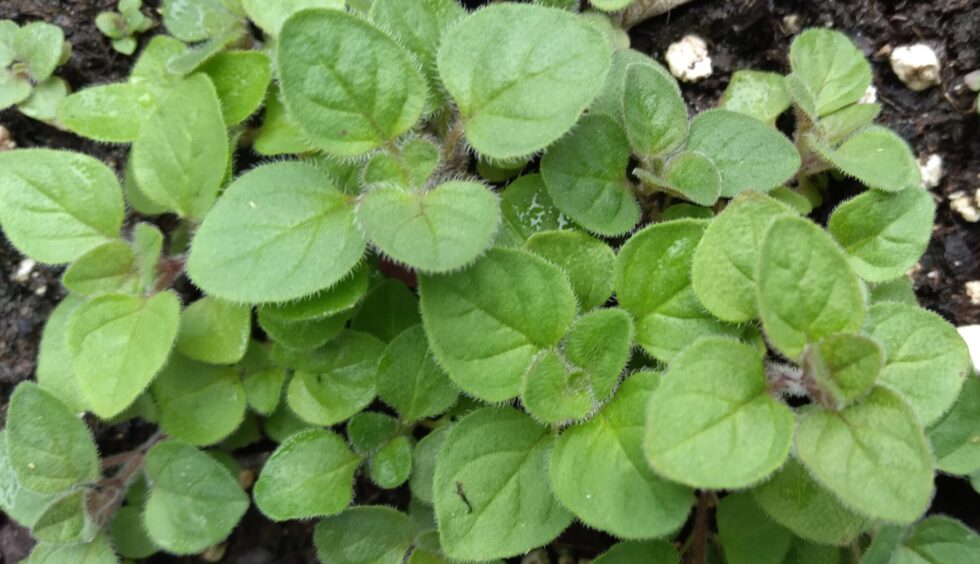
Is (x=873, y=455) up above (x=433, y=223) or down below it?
below

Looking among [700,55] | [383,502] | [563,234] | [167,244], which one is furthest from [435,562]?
[700,55]

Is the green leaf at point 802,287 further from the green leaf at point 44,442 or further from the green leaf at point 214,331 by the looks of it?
the green leaf at point 44,442

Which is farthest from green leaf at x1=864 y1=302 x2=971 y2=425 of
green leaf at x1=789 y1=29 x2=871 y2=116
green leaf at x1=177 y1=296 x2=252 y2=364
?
green leaf at x1=177 y1=296 x2=252 y2=364

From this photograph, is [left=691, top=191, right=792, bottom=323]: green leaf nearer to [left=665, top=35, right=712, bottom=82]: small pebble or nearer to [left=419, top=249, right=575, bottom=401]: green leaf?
[left=419, top=249, right=575, bottom=401]: green leaf

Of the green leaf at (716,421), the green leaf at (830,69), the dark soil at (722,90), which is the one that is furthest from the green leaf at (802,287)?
the dark soil at (722,90)

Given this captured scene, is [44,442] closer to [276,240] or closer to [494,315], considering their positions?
[276,240]

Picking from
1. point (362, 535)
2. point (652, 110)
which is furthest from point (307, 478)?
point (652, 110)
